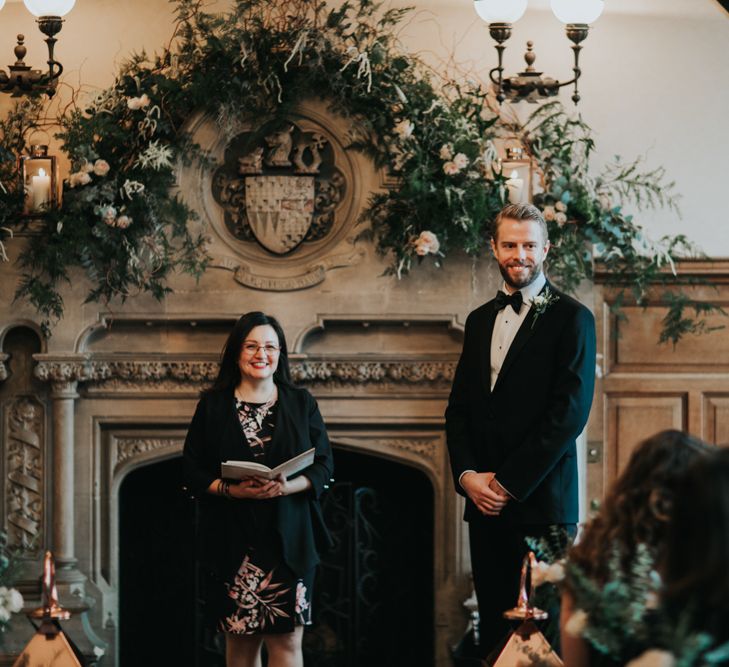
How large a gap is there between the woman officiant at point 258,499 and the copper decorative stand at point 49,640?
112 cm

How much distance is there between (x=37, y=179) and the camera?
17.3 feet

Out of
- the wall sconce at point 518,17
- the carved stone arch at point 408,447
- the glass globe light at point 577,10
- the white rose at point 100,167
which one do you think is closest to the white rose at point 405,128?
the wall sconce at point 518,17

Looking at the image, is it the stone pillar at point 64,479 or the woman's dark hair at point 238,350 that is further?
the stone pillar at point 64,479

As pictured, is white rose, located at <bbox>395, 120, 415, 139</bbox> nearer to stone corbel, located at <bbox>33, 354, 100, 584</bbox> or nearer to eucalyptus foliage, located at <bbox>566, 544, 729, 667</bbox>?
stone corbel, located at <bbox>33, 354, 100, 584</bbox>

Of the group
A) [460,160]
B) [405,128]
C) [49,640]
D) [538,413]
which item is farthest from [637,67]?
[49,640]

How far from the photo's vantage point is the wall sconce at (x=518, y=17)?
4812 mm

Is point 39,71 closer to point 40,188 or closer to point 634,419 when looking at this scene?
point 40,188

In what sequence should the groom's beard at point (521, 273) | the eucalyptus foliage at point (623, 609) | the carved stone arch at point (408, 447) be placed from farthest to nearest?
the carved stone arch at point (408, 447) → the groom's beard at point (521, 273) → the eucalyptus foliage at point (623, 609)

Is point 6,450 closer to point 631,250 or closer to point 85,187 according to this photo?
point 85,187

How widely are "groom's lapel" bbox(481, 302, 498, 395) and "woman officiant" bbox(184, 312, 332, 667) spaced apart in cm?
63

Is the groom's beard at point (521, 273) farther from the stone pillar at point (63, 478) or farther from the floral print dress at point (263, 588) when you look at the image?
the stone pillar at point (63, 478)

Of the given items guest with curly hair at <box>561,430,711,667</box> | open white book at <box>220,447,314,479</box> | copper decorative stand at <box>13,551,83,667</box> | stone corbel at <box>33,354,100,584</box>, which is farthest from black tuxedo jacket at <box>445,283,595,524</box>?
stone corbel at <box>33,354,100,584</box>

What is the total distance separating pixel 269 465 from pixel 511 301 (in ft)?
3.23

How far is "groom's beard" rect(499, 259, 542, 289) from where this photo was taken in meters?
4.37
